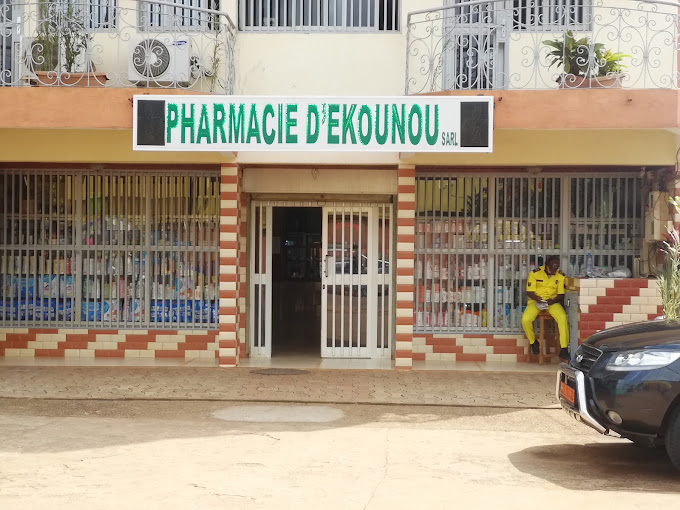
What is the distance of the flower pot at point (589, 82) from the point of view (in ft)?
35.1

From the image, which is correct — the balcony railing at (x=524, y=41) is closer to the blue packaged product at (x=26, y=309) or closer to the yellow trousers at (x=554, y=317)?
the yellow trousers at (x=554, y=317)

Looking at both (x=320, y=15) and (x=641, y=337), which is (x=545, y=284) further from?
(x=641, y=337)

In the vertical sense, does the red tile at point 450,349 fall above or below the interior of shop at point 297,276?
below

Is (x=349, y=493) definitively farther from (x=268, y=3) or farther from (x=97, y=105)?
(x=268, y=3)

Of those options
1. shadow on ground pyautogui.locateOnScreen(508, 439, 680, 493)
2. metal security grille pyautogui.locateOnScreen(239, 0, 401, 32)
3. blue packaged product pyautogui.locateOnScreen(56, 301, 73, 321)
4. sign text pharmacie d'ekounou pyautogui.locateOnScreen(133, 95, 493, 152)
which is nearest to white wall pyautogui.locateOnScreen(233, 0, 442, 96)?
metal security grille pyautogui.locateOnScreen(239, 0, 401, 32)

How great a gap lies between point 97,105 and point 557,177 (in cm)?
642

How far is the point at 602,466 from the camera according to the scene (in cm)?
706

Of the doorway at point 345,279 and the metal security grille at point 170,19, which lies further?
the doorway at point 345,279

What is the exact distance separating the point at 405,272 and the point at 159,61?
168 inches

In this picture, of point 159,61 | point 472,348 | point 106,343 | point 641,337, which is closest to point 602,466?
Answer: point 641,337

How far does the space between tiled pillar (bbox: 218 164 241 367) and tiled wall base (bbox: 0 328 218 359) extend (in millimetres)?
798

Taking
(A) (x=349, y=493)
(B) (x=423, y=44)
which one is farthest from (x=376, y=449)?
(B) (x=423, y=44)

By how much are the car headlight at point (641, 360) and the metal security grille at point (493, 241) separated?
5710 mm

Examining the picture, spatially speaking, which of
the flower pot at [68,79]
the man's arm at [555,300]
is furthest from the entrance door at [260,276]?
the man's arm at [555,300]
